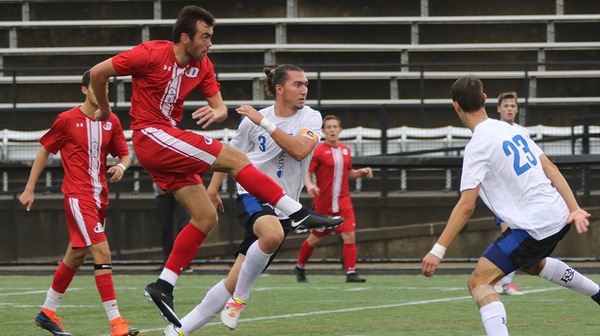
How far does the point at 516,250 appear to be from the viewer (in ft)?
22.0

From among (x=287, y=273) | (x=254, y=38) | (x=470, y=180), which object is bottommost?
(x=287, y=273)

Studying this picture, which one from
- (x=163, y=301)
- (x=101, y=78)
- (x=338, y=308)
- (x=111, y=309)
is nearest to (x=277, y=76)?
(x=101, y=78)

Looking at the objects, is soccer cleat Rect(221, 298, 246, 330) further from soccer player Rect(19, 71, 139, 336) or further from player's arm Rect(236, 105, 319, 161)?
soccer player Rect(19, 71, 139, 336)

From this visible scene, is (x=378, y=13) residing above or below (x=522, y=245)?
above

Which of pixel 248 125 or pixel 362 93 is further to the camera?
pixel 362 93

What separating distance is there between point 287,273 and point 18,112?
21.7 feet

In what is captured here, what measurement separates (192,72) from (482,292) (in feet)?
8.21

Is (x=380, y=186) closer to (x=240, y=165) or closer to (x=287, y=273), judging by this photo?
(x=287, y=273)

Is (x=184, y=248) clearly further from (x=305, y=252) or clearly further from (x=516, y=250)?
(x=305, y=252)

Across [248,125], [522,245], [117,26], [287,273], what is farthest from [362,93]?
[522,245]

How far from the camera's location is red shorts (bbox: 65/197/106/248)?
859 cm

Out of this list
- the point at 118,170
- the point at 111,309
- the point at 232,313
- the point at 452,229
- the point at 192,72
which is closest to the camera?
the point at 452,229

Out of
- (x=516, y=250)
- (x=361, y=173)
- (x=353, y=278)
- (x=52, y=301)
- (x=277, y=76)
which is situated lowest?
(x=353, y=278)

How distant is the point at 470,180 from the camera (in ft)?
21.4
